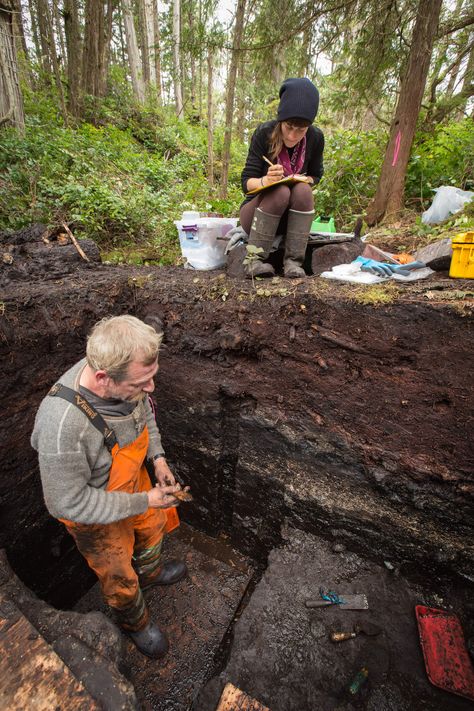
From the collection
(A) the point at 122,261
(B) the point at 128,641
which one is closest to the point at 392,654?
(B) the point at 128,641

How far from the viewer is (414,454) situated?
2041 millimetres

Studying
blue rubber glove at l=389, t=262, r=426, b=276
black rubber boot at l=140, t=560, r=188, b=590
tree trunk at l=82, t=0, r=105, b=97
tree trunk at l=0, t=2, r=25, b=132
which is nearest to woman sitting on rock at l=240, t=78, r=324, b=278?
blue rubber glove at l=389, t=262, r=426, b=276

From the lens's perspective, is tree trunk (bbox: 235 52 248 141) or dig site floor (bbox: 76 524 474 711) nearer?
Result: dig site floor (bbox: 76 524 474 711)

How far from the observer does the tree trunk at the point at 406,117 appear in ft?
12.1

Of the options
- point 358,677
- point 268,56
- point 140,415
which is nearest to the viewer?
point 358,677

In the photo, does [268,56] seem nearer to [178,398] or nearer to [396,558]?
[178,398]

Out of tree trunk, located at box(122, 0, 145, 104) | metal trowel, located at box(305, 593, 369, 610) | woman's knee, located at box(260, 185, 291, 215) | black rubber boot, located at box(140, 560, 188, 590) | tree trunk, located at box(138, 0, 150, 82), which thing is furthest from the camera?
tree trunk, located at box(138, 0, 150, 82)

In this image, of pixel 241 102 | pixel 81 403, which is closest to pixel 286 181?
pixel 81 403

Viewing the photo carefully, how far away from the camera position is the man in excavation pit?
4.94 feet

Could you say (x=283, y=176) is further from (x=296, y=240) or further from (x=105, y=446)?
(x=105, y=446)

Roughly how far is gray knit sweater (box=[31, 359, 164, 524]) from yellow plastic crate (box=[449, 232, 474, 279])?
264cm

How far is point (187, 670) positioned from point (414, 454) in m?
2.39

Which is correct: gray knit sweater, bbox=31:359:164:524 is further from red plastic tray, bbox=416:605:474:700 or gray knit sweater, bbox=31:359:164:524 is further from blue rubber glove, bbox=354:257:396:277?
blue rubber glove, bbox=354:257:396:277

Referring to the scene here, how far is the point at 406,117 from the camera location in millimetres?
3977
